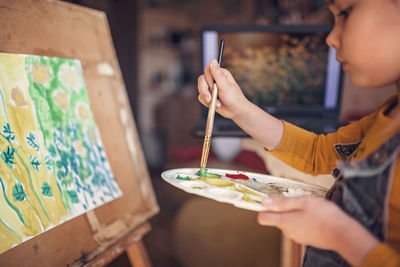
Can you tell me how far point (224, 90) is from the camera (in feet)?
2.38

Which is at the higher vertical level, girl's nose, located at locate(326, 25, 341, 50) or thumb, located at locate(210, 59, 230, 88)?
girl's nose, located at locate(326, 25, 341, 50)

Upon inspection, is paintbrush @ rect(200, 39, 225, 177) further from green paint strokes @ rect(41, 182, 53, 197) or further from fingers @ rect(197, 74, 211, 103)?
green paint strokes @ rect(41, 182, 53, 197)

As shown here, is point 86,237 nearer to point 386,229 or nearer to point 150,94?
point 386,229

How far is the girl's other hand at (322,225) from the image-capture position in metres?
0.45

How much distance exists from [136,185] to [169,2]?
13.8 feet

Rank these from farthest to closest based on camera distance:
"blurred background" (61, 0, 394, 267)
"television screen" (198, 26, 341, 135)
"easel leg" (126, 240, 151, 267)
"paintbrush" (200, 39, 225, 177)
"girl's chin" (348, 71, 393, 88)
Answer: "blurred background" (61, 0, 394, 267)
"television screen" (198, 26, 341, 135)
"easel leg" (126, 240, 151, 267)
"paintbrush" (200, 39, 225, 177)
"girl's chin" (348, 71, 393, 88)

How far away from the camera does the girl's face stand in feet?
1.63

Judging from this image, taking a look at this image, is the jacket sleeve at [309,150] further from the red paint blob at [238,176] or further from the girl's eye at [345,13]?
the girl's eye at [345,13]

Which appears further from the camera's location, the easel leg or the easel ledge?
the easel leg

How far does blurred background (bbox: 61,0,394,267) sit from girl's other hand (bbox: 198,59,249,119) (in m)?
0.42

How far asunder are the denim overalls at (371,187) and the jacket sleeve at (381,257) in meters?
0.05

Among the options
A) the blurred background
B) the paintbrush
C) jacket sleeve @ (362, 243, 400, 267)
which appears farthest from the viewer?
the blurred background

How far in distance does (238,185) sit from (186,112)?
391 cm

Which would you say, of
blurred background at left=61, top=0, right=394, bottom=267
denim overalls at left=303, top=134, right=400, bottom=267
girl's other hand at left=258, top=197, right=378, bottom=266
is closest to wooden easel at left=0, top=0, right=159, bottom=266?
blurred background at left=61, top=0, right=394, bottom=267
